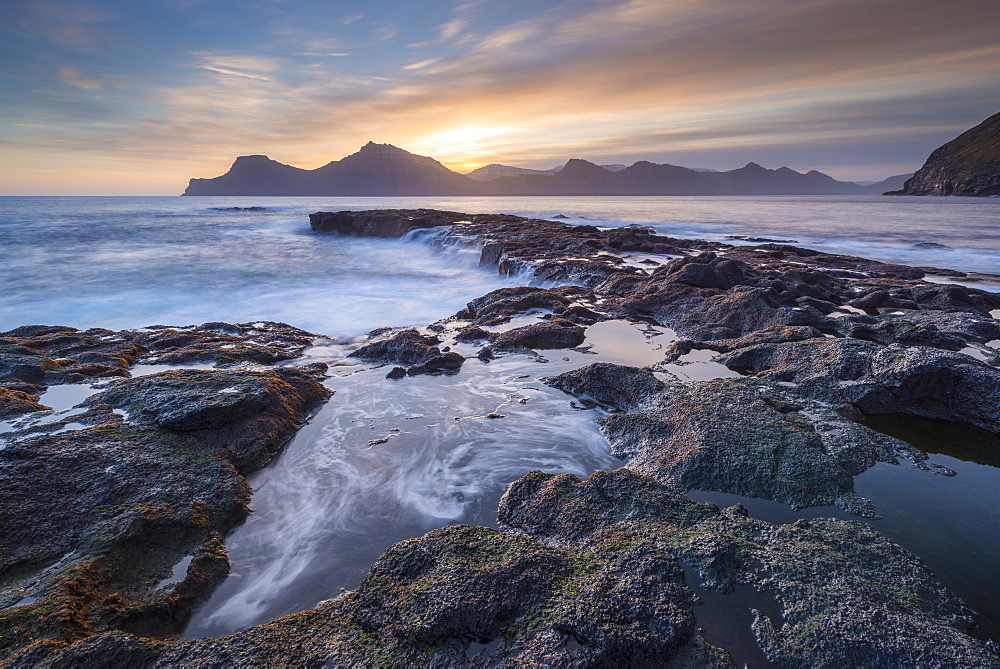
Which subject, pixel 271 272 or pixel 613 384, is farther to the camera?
pixel 271 272

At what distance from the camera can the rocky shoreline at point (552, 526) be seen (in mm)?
2559

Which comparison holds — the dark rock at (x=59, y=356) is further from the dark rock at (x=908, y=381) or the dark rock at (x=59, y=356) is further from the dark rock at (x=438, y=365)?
the dark rock at (x=908, y=381)

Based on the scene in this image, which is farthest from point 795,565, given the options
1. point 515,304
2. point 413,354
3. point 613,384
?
point 515,304

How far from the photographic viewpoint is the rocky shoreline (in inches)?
101

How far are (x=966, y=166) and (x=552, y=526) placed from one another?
13574 cm

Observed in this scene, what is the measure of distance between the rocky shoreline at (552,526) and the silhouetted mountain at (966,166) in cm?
11755

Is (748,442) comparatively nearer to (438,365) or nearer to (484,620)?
(484,620)

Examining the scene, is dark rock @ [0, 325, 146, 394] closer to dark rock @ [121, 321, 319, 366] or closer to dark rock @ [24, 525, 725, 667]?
dark rock @ [121, 321, 319, 366]

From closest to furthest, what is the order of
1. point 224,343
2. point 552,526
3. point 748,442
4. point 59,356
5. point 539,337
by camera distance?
point 552,526 < point 748,442 < point 59,356 < point 224,343 < point 539,337

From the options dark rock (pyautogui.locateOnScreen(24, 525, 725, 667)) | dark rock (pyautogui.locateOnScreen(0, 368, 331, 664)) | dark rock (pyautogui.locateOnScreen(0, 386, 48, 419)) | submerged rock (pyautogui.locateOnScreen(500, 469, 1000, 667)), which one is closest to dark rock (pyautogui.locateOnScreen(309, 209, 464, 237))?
dark rock (pyautogui.locateOnScreen(0, 386, 48, 419))

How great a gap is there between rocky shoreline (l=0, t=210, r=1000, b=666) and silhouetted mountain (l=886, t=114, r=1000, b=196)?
118 m

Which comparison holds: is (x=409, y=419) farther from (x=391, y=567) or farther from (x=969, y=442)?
(x=969, y=442)

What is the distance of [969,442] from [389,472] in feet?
20.5

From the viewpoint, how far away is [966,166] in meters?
92.4
